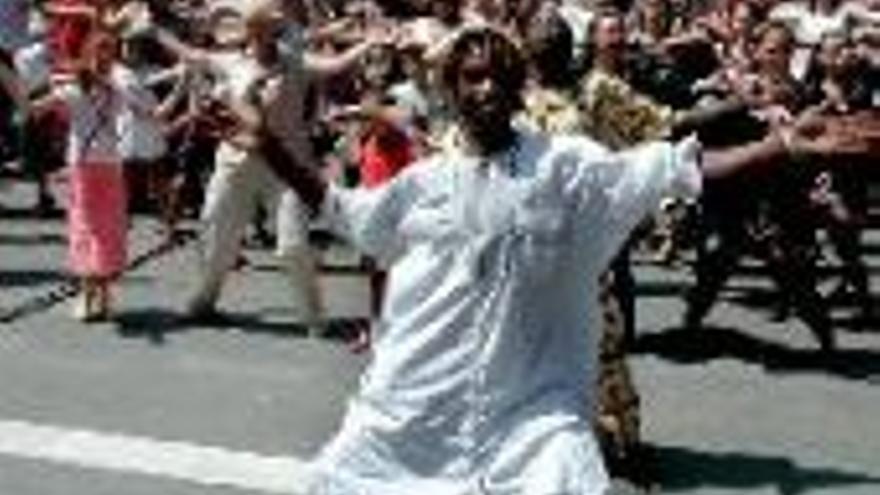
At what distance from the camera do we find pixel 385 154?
1231 centimetres

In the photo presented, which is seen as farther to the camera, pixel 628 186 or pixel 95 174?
pixel 95 174

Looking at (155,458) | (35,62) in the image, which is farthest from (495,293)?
(35,62)

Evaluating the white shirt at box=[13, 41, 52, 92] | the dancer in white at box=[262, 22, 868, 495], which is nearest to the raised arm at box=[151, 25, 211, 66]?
the white shirt at box=[13, 41, 52, 92]

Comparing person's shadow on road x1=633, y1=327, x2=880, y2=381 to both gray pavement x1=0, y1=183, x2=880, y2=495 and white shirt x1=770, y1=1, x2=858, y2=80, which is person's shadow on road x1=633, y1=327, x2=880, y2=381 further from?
white shirt x1=770, y1=1, x2=858, y2=80

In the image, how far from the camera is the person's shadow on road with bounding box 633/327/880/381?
1268cm

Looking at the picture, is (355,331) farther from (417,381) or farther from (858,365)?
(417,381)

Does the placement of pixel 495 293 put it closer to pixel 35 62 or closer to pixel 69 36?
pixel 69 36

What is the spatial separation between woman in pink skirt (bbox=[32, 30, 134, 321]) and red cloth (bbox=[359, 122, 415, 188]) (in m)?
1.60

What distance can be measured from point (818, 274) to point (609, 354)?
496 centimetres

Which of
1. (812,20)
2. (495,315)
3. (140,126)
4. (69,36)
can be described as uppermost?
(495,315)

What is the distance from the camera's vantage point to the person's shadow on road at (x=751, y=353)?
12.7m

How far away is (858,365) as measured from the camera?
1278 cm

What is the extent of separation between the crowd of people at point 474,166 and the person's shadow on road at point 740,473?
0.32 m

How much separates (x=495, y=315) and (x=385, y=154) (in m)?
6.64
